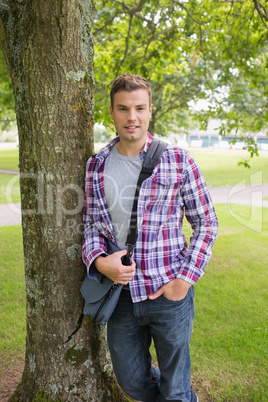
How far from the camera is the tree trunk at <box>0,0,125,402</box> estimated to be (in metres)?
2.24

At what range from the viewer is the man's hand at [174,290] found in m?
2.07

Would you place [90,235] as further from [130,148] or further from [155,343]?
[155,343]

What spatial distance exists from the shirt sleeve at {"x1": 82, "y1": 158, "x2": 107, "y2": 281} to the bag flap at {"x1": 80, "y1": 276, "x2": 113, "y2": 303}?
0.05 metres

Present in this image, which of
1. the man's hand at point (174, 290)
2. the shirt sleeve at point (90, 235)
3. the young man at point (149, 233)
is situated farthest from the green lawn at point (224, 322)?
the shirt sleeve at point (90, 235)

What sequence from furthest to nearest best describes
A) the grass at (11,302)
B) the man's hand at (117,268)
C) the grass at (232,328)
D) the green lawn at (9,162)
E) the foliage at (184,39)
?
1. the green lawn at (9,162)
2. the foliage at (184,39)
3. the grass at (11,302)
4. the grass at (232,328)
5. the man's hand at (117,268)

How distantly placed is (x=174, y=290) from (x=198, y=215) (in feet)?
1.50

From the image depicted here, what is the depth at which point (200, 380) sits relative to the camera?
11.0 feet

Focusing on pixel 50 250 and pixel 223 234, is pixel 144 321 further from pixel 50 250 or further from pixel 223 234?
pixel 223 234

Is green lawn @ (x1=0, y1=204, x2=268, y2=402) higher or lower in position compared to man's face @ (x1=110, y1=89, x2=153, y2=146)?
lower

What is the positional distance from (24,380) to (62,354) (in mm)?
463

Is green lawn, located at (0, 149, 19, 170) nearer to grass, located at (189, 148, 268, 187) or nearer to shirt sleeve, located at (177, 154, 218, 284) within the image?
grass, located at (189, 148, 268, 187)

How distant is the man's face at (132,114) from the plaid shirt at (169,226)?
21 cm

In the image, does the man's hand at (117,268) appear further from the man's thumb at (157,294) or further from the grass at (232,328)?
the grass at (232,328)

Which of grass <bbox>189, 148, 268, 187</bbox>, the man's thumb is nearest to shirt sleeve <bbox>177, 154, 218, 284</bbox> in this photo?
the man's thumb
